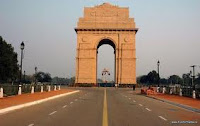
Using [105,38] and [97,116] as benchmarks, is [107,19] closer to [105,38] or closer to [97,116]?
[105,38]

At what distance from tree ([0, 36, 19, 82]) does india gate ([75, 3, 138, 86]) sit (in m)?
16.7

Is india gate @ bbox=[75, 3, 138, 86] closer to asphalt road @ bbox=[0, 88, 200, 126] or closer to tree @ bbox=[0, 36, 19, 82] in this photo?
tree @ bbox=[0, 36, 19, 82]

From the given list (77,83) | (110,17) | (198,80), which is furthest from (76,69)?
(198,80)

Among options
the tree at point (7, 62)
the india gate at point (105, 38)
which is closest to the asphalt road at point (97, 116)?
the tree at point (7, 62)

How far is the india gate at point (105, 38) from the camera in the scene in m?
86.5

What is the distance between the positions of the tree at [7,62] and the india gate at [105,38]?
16700 millimetres

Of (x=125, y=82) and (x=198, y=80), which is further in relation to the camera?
(x=198, y=80)

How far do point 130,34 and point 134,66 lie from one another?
29.4 feet

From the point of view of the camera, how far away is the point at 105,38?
88188 mm

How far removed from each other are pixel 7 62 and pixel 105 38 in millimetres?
26756

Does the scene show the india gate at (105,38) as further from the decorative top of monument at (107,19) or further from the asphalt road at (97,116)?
the asphalt road at (97,116)

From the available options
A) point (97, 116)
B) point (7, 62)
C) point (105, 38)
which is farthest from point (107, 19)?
point (97, 116)

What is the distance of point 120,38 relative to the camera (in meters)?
88.0

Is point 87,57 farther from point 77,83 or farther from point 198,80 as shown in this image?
point 198,80
